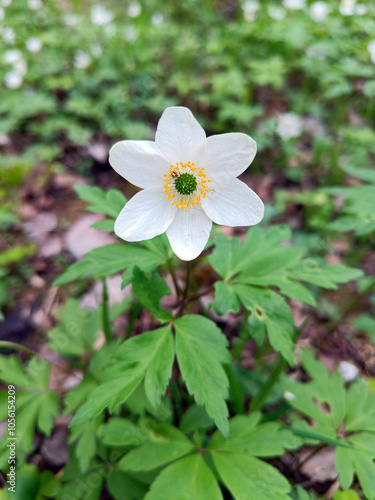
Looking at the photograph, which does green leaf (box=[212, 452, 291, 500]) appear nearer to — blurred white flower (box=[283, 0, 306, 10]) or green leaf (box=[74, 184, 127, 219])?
green leaf (box=[74, 184, 127, 219])

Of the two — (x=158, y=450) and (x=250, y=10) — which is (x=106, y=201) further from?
(x=250, y=10)

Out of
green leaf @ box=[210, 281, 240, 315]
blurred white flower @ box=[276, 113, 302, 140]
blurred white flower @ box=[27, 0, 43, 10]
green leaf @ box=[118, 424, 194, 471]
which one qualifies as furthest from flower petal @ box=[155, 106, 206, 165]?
blurred white flower @ box=[27, 0, 43, 10]

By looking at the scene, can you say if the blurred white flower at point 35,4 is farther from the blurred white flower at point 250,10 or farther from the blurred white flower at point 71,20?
the blurred white flower at point 250,10

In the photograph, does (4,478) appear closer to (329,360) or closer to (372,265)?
(329,360)

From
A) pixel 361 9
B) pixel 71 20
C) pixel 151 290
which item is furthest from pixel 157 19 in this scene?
pixel 151 290

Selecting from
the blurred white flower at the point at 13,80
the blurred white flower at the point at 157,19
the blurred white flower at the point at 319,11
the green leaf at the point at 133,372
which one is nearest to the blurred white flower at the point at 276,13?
the blurred white flower at the point at 319,11
